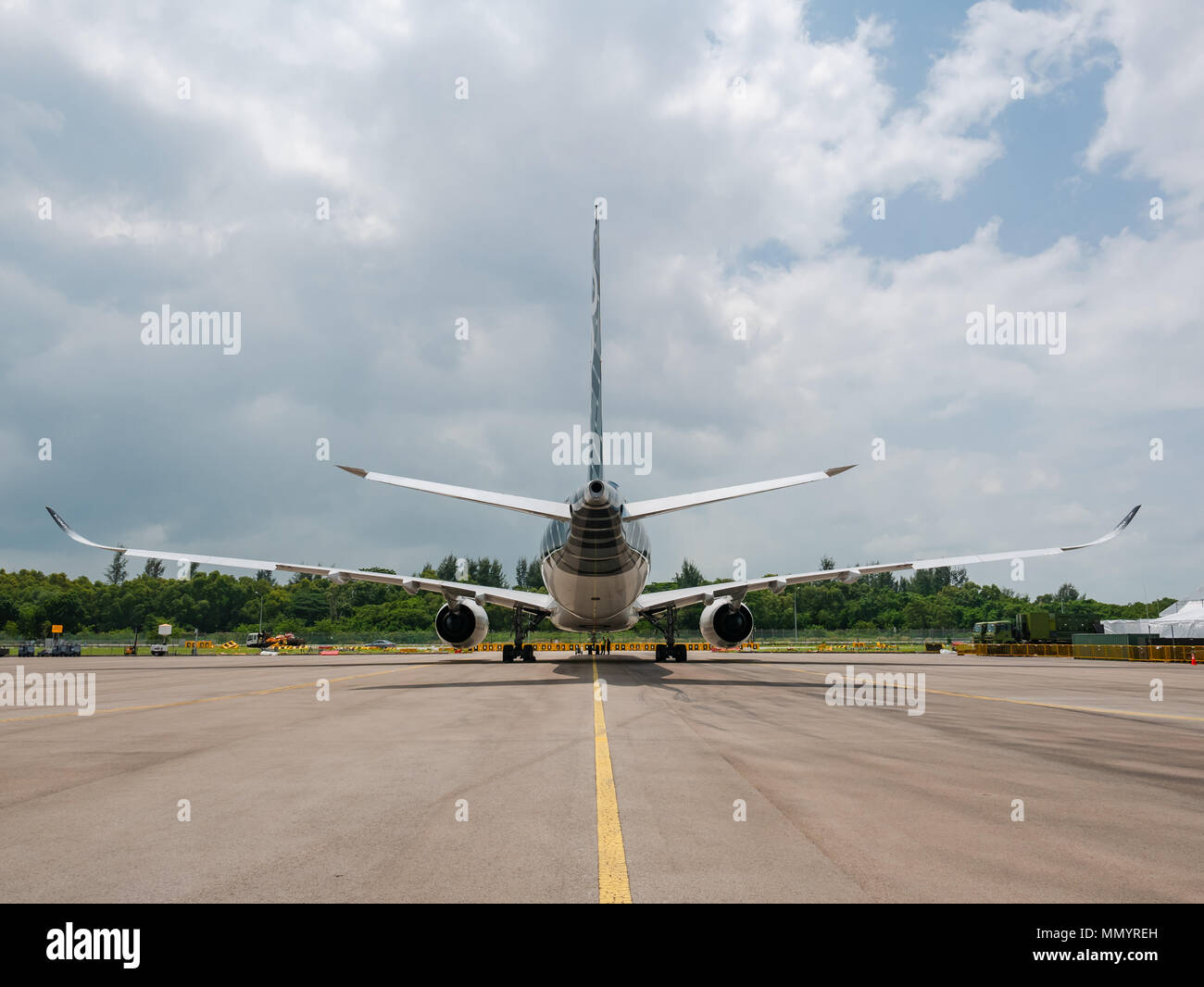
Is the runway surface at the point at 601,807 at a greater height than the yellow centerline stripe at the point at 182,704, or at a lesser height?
greater

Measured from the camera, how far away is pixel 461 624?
93.6ft

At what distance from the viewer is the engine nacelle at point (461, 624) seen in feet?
93.4

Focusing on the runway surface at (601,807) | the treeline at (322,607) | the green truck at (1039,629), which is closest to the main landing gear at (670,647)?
the runway surface at (601,807)

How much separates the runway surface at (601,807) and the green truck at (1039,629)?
5078 centimetres

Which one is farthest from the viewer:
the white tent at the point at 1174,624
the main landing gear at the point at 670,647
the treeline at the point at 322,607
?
the treeline at the point at 322,607

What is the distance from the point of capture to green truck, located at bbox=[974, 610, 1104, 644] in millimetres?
55938

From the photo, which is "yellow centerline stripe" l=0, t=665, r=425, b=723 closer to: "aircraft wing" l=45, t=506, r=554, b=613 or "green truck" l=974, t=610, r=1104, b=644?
"aircraft wing" l=45, t=506, r=554, b=613

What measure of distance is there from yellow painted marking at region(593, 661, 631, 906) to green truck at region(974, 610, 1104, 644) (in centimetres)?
5918

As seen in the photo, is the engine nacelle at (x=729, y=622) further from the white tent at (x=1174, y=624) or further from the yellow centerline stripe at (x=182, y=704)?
the white tent at (x=1174, y=624)

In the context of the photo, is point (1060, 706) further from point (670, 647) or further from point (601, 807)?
point (670, 647)

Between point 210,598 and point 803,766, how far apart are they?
152 m

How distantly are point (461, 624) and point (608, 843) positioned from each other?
81.8ft

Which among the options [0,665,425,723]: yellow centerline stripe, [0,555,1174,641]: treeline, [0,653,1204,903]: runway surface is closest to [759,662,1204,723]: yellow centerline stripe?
[0,653,1204,903]: runway surface
